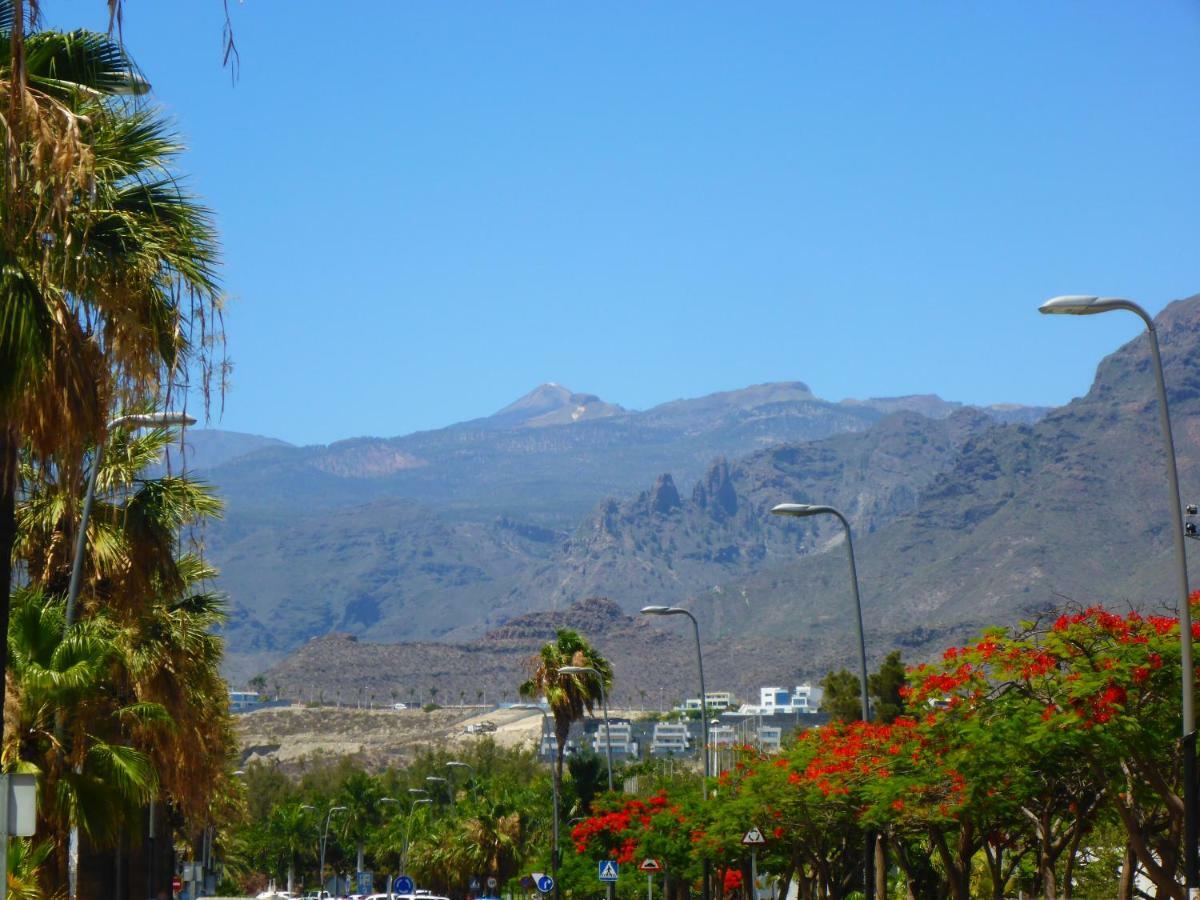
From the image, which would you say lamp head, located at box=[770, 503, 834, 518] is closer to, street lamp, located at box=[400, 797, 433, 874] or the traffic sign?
the traffic sign

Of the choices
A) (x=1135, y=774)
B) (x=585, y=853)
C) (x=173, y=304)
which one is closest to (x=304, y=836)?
(x=585, y=853)

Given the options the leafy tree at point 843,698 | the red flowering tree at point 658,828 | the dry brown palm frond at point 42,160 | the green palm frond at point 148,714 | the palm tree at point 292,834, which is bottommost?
the palm tree at point 292,834

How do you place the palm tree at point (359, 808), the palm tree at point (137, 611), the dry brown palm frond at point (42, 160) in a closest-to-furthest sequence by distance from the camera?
the dry brown palm frond at point (42, 160) < the palm tree at point (137, 611) < the palm tree at point (359, 808)

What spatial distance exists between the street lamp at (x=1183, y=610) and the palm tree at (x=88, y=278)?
29.7ft

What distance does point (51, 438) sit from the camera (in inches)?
540

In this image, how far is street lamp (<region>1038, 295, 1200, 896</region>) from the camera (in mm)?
17359

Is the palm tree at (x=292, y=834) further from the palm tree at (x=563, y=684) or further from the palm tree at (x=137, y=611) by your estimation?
the palm tree at (x=137, y=611)

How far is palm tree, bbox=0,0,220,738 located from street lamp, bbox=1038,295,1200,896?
29.7 ft

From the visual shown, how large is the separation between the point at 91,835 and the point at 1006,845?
65.2 ft

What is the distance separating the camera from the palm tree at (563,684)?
7000 cm

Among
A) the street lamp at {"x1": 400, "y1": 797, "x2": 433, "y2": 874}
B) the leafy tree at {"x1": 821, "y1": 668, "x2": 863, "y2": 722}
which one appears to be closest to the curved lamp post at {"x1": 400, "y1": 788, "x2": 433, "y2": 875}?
the street lamp at {"x1": 400, "y1": 797, "x2": 433, "y2": 874}

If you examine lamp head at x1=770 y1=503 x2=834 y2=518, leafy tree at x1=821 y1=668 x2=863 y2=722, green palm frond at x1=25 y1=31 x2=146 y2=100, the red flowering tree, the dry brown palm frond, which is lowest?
the red flowering tree

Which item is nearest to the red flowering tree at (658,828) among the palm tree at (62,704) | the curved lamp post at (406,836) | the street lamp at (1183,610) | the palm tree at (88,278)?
the palm tree at (62,704)

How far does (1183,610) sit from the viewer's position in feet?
59.7
